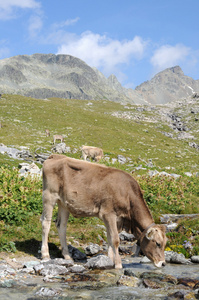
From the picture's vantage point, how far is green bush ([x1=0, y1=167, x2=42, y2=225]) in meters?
12.0

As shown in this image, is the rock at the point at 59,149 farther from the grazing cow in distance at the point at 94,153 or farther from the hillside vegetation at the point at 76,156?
the grazing cow in distance at the point at 94,153

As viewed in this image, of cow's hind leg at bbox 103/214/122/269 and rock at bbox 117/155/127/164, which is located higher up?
rock at bbox 117/155/127/164

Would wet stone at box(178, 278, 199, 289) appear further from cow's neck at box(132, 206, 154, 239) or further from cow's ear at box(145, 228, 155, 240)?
cow's neck at box(132, 206, 154, 239)

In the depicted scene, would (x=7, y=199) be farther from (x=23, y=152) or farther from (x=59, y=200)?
(x=23, y=152)

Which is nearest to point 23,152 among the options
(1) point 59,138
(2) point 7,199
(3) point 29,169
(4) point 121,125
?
(3) point 29,169

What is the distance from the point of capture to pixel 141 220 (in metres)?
9.44

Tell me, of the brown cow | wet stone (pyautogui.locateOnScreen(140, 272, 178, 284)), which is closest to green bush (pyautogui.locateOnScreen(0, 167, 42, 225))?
the brown cow

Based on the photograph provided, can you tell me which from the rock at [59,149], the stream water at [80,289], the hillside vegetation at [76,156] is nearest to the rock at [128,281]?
the stream water at [80,289]

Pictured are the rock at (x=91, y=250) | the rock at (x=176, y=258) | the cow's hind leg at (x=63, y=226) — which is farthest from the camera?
the rock at (x=91, y=250)

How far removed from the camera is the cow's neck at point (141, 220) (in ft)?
30.9

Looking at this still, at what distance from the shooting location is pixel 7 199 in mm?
12883

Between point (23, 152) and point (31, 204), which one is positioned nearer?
point (31, 204)

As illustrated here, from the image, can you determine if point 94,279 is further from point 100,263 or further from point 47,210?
point 47,210

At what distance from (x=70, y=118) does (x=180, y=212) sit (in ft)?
211
